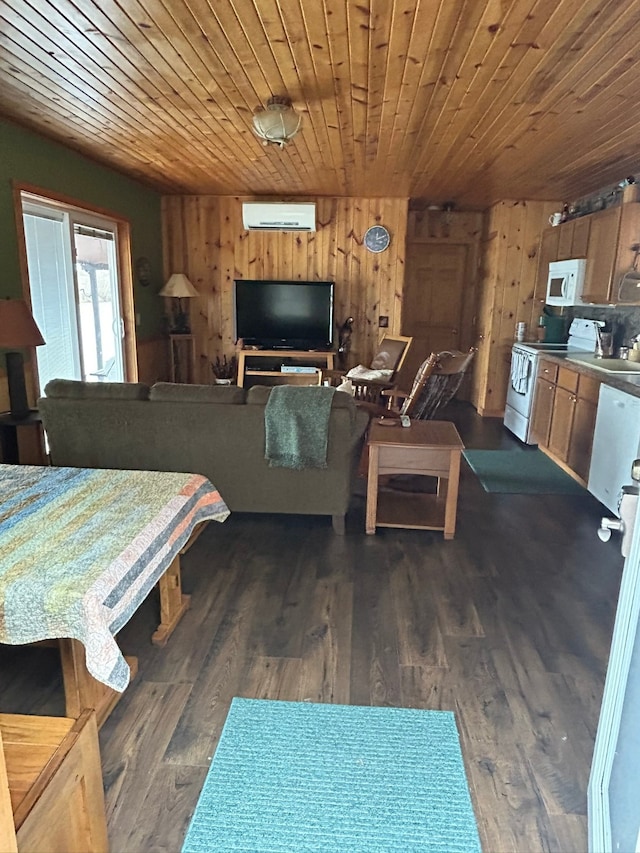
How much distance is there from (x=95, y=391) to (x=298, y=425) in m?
1.14

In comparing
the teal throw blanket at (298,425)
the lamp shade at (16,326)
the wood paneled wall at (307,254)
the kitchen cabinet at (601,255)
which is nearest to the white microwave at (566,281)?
the kitchen cabinet at (601,255)

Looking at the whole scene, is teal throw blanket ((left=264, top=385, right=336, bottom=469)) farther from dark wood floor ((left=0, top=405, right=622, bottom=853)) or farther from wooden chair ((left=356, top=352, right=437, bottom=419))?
wooden chair ((left=356, top=352, right=437, bottom=419))

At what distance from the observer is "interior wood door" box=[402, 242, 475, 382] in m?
7.29

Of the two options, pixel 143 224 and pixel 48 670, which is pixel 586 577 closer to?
pixel 48 670

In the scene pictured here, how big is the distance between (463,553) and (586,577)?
62 centimetres

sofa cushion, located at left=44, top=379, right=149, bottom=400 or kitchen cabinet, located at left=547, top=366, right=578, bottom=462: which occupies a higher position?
sofa cushion, located at left=44, top=379, right=149, bottom=400

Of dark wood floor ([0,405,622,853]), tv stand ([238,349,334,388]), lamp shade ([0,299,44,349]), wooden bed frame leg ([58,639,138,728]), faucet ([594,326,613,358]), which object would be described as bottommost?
dark wood floor ([0,405,622,853])

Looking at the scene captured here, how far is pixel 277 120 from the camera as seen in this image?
3.06 metres

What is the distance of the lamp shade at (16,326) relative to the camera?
304 centimetres

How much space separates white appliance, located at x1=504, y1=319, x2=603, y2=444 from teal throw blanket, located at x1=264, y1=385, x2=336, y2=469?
9.67ft

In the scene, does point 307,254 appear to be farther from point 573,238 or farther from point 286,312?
point 573,238

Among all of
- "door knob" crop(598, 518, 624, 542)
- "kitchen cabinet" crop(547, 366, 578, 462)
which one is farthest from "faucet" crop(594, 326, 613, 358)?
"door knob" crop(598, 518, 624, 542)

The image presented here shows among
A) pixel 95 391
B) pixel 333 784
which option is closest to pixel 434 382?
pixel 95 391

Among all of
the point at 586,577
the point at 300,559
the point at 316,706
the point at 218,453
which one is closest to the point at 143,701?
the point at 316,706
